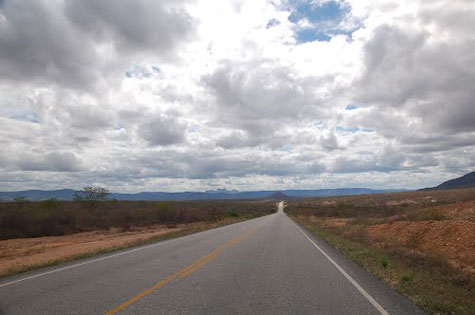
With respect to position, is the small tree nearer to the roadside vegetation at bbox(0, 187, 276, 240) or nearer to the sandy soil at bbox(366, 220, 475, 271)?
the roadside vegetation at bbox(0, 187, 276, 240)

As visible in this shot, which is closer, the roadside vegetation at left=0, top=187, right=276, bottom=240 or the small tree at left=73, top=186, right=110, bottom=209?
the roadside vegetation at left=0, top=187, right=276, bottom=240

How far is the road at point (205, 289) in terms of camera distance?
22.6ft

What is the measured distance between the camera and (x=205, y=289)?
27.6 feet

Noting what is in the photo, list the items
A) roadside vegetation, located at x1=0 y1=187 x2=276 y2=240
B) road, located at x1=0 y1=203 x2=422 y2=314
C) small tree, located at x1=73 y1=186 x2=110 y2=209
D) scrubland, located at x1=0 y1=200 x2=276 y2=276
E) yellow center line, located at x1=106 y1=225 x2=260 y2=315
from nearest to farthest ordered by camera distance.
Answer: road, located at x1=0 y1=203 x2=422 y2=314
yellow center line, located at x1=106 y1=225 x2=260 y2=315
scrubland, located at x1=0 y1=200 x2=276 y2=276
roadside vegetation, located at x1=0 y1=187 x2=276 y2=240
small tree, located at x1=73 y1=186 x2=110 y2=209

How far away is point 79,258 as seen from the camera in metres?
15.8

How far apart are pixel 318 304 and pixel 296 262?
5.63 metres

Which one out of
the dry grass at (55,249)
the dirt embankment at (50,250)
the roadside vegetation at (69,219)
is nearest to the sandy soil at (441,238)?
the dry grass at (55,249)

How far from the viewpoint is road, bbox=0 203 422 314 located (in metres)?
6.88

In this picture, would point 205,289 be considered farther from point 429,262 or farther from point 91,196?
point 91,196

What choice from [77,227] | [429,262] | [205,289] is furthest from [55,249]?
[429,262]

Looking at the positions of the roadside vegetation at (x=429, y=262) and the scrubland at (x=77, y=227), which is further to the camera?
the scrubland at (x=77, y=227)

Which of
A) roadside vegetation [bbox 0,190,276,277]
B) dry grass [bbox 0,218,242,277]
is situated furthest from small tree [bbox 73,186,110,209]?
dry grass [bbox 0,218,242,277]

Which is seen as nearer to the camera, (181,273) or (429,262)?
(181,273)

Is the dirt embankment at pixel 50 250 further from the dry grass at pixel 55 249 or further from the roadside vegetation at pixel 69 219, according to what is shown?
the roadside vegetation at pixel 69 219
